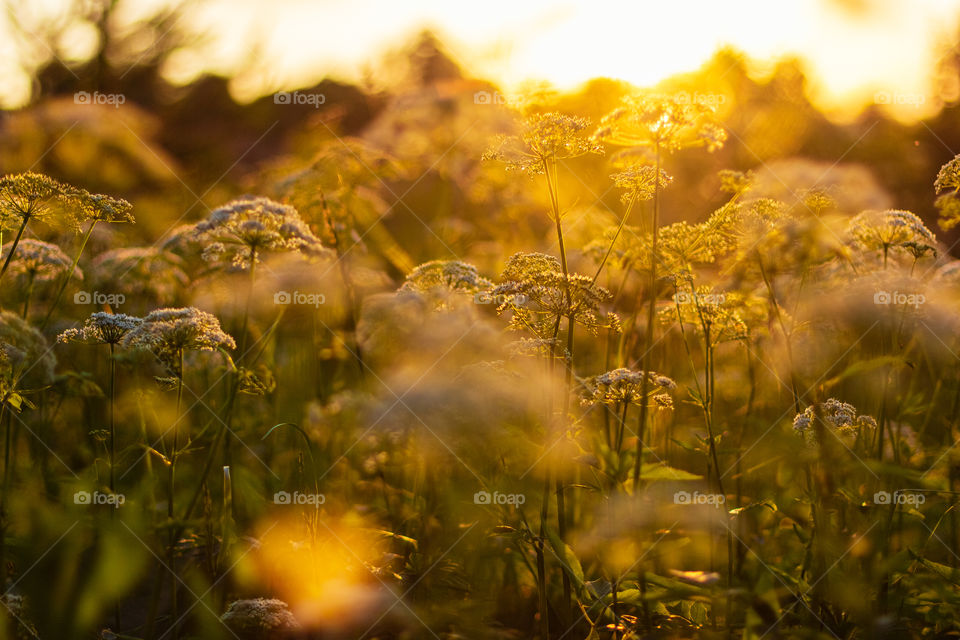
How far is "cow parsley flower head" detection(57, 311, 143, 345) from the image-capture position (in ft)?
8.47

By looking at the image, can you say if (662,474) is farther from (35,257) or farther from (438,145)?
(438,145)

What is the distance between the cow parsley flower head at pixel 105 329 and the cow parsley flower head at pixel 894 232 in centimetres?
303

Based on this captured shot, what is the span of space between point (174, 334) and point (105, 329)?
0.36 m

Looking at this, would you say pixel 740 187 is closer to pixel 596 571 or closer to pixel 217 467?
pixel 596 571

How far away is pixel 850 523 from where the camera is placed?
3.03 meters

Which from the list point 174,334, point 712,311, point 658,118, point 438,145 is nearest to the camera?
point 174,334

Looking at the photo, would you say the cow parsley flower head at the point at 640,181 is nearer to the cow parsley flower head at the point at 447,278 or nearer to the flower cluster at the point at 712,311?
the flower cluster at the point at 712,311

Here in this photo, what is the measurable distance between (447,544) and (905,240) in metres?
2.36

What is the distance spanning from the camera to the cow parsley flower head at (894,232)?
295 centimetres

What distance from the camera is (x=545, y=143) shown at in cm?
253

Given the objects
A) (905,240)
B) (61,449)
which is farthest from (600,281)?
(61,449)

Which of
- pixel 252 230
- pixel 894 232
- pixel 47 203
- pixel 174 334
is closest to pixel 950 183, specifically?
pixel 894 232

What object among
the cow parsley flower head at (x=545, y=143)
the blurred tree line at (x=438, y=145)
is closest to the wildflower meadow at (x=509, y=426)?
the cow parsley flower head at (x=545, y=143)

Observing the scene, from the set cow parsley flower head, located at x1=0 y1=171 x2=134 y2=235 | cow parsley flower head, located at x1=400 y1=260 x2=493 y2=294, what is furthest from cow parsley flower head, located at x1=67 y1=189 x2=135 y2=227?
cow parsley flower head, located at x1=400 y1=260 x2=493 y2=294
